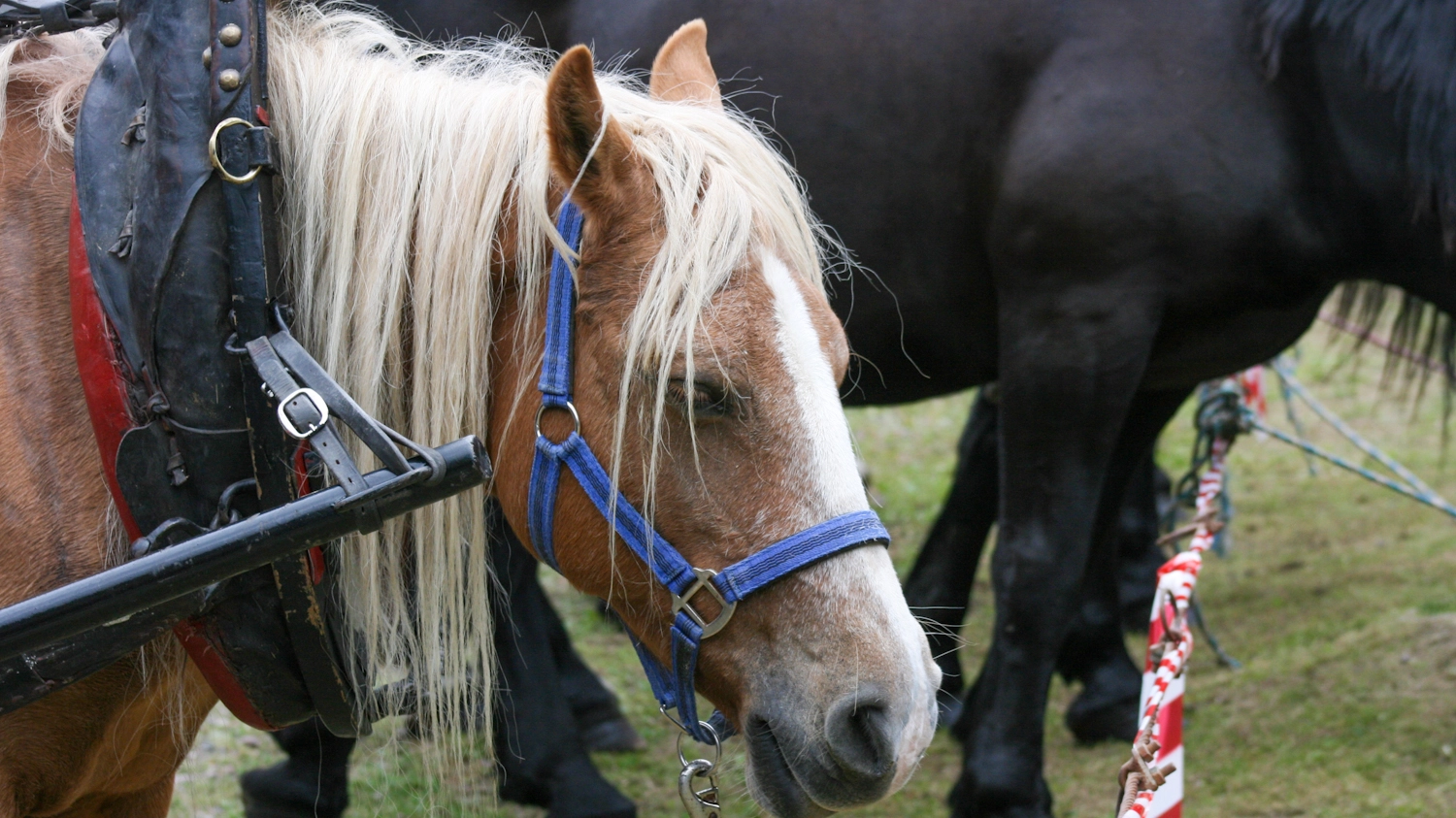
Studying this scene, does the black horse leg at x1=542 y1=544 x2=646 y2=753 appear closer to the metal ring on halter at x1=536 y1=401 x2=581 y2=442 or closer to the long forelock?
the long forelock

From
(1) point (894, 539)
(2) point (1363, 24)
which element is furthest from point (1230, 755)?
(1) point (894, 539)

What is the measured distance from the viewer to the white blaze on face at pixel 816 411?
135cm

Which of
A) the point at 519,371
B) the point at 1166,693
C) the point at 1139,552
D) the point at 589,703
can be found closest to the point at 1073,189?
the point at 1166,693

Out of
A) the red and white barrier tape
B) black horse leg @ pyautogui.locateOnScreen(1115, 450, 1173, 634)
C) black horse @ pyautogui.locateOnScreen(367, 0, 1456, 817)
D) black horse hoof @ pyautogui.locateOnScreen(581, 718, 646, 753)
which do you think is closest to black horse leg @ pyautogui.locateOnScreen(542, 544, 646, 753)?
black horse hoof @ pyautogui.locateOnScreen(581, 718, 646, 753)

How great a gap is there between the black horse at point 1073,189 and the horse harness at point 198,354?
Answer: 1.48m

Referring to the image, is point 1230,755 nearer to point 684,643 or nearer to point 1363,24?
point 1363,24

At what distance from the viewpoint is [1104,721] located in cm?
342

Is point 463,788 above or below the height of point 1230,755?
above

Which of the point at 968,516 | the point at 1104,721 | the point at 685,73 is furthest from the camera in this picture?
the point at 968,516

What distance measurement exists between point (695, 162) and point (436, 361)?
1.26 ft

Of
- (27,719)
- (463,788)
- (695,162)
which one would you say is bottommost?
(463,788)

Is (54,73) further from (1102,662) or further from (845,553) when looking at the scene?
(1102,662)

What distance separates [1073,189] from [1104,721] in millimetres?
1672

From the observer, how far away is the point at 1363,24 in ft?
7.91
